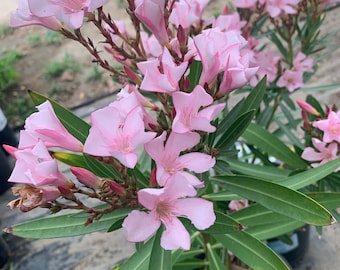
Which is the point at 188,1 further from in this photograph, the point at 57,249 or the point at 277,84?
the point at 57,249

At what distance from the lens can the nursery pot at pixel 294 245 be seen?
1.50 m

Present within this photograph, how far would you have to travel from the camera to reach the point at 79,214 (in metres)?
0.67

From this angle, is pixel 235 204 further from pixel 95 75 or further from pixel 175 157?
pixel 95 75

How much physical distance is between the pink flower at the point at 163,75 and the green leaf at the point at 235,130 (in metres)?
0.19

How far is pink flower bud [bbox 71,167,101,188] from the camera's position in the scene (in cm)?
61

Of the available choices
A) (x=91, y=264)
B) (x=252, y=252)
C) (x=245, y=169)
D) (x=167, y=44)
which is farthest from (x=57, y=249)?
(x=167, y=44)

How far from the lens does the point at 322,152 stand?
0.94m

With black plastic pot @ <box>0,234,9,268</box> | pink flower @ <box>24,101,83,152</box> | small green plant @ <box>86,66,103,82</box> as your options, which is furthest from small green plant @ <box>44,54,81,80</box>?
pink flower @ <box>24,101,83,152</box>

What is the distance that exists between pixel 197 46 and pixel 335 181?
523 millimetres

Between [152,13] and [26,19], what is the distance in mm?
180

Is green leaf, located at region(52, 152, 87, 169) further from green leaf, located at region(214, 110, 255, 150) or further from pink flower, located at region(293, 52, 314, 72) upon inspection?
pink flower, located at region(293, 52, 314, 72)

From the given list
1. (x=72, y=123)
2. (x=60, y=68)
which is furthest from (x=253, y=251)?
(x=60, y=68)

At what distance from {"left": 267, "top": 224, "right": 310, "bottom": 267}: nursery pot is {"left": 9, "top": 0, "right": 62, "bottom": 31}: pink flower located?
3.41 ft

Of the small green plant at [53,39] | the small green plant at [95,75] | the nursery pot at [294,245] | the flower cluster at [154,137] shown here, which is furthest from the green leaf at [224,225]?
the small green plant at [53,39]
